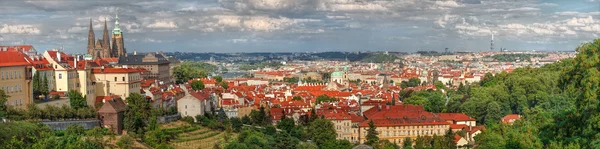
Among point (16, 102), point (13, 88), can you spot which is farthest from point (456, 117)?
point (13, 88)

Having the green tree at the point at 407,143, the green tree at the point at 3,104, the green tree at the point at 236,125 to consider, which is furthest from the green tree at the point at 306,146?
the green tree at the point at 3,104

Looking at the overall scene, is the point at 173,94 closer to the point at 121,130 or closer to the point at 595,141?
the point at 121,130

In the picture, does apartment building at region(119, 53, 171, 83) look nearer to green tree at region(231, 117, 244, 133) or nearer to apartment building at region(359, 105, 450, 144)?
green tree at region(231, 117, 244, 133)

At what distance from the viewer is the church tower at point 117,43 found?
7780 cm

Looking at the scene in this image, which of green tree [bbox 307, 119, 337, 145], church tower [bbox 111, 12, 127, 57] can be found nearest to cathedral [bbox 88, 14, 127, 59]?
church tower [bbox 111, 12, 127, 57]

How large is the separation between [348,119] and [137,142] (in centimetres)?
2031

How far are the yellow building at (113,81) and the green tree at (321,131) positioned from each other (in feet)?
37.8

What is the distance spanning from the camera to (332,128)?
4553cm

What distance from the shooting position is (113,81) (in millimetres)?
41094

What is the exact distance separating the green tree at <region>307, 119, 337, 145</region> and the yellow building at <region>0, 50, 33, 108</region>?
17099 mm

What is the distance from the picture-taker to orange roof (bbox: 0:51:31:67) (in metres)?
32.9

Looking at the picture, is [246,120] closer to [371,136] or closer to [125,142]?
[371,136]

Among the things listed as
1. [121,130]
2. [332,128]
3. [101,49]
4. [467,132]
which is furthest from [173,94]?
[101,49]

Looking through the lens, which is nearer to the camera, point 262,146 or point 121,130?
point 121,130
